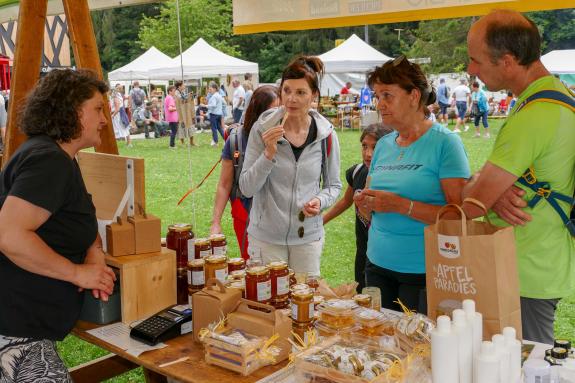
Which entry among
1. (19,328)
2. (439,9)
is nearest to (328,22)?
(439,9)

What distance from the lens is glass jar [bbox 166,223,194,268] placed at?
236 cm

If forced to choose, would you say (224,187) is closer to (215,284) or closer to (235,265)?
(235,265)

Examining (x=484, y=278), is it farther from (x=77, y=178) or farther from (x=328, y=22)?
(x=328, y=22)

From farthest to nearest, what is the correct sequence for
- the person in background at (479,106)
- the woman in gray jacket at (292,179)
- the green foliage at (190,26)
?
the green foliage at (190,26) < the person in background at (479,106) < the woman in gray jacket at (292,179)

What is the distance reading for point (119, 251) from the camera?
2.25 meters

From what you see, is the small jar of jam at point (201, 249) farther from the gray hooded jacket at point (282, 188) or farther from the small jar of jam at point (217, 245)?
the gray hooded jacket at point (282, 188)

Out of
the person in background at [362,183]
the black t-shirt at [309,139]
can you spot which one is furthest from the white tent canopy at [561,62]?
the black t-shirt at [309,139]

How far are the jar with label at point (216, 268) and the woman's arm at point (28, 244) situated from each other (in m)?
0.45

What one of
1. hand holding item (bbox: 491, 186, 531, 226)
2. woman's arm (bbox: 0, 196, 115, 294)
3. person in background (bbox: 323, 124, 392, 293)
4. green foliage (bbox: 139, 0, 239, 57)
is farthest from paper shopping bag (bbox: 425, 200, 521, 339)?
green foliage (bbox: 139, 0, 239, 57)

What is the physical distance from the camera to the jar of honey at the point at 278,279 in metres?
2.04

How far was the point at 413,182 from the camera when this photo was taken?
243 centimetres

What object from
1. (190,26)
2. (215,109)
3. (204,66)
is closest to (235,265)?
(215,109)

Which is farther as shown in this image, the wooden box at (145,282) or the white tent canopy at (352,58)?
the white tent canopy at (352,58)

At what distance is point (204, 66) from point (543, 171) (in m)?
15.2
